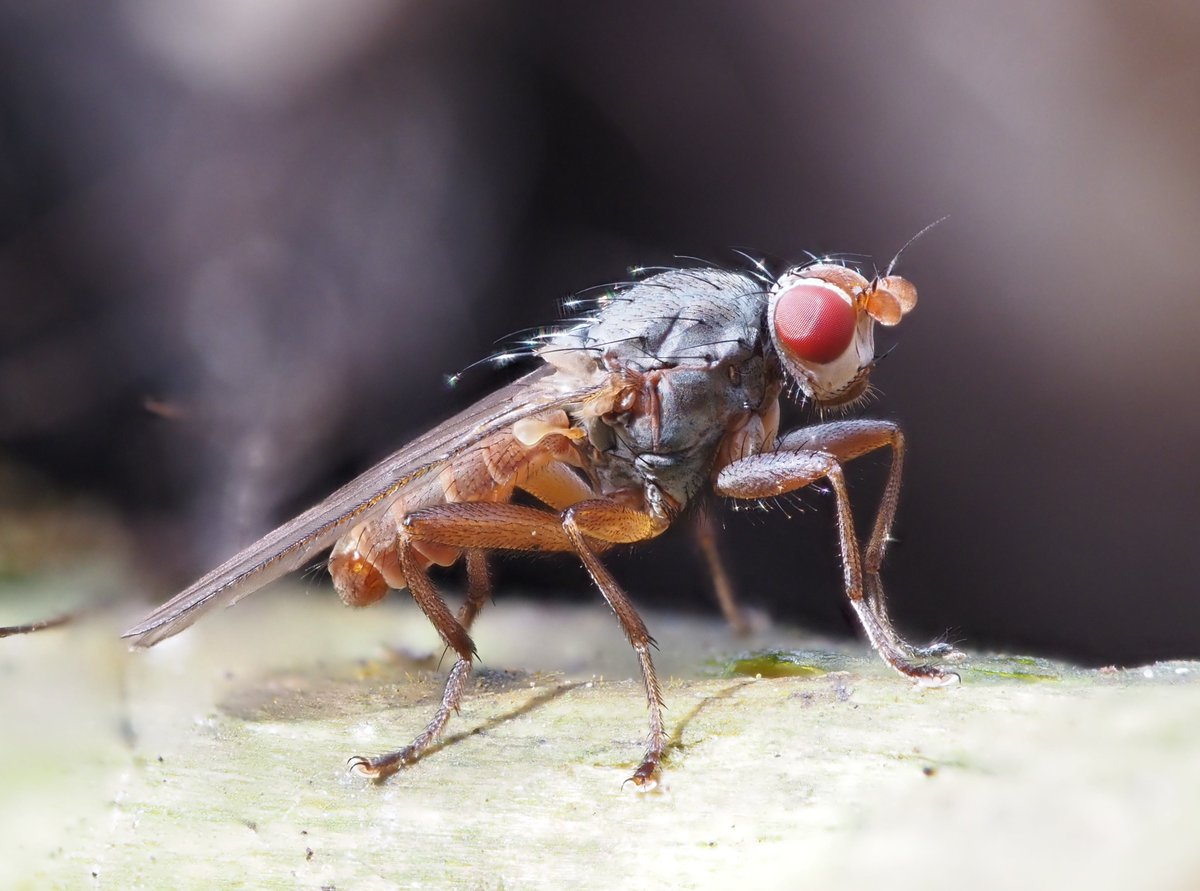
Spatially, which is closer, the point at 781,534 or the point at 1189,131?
the point at 1189,131

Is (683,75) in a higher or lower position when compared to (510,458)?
higher

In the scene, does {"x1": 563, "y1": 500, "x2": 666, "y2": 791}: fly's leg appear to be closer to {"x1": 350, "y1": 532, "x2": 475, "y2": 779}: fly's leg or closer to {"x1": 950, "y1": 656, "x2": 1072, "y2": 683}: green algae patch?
{"x1": 350, "y1": 532, "x2": 475, "y2": 779}: fly's leg

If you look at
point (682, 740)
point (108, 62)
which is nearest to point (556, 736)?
point (682, 740)

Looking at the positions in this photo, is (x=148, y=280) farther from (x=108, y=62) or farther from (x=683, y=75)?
(x=683, y=75)

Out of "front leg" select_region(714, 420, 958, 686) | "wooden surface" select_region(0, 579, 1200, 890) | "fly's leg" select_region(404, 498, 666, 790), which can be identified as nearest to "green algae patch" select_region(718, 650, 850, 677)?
"wooden surface" select_region(0, 579, 1200, 890)

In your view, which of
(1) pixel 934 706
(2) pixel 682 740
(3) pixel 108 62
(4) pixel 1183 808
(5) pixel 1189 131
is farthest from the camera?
(3) pixel 108 62

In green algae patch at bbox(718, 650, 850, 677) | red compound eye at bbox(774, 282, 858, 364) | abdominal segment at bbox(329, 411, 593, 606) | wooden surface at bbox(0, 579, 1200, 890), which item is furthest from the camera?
abdominal segment at bbox(329, 411, 593, 606)
